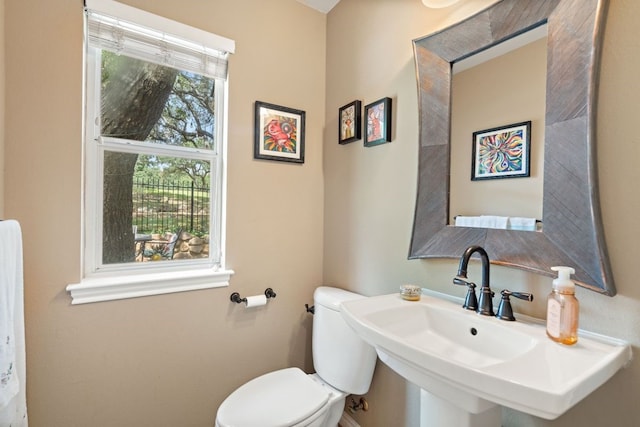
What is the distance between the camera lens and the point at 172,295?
145 centimetres

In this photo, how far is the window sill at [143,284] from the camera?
1260mm

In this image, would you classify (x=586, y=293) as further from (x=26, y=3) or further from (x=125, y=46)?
(x=26, y=3)

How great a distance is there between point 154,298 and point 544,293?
1.55 meters

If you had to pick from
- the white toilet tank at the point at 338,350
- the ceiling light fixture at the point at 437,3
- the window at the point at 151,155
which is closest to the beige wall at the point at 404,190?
the ceiling light fixture at the point at 437,3

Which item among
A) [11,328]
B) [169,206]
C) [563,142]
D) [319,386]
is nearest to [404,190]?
[563,142]

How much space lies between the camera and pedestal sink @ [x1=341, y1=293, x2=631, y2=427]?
57 centimetres

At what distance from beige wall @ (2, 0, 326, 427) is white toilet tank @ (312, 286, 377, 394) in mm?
307

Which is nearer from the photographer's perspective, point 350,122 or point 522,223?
point 522,223

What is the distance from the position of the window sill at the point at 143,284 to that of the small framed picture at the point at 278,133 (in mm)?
696

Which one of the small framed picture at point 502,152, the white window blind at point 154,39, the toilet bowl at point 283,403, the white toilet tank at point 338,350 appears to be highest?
the white window blind at point 154,39

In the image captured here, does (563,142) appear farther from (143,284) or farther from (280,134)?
(143,284)

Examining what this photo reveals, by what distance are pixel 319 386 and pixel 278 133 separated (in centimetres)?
133

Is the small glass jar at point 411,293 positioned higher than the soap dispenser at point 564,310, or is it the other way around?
the soap dispenser at point 564,310

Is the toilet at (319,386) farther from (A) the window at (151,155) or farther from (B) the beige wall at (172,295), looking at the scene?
(A) the window at (151,155)
